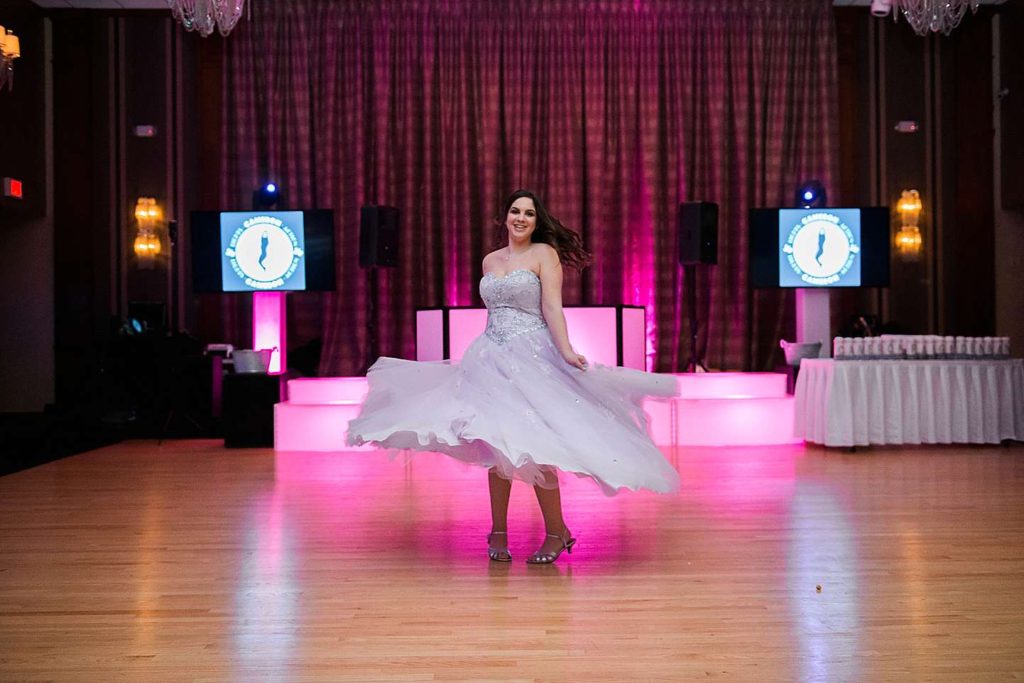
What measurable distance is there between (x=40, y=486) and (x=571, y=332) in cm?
394

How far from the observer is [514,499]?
5051mm

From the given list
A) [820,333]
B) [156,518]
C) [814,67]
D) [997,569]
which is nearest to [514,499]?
[156,518]

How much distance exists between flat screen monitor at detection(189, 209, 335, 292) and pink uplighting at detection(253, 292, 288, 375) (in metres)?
0.26

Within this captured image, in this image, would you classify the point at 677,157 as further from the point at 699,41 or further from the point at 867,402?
the point at 867,402

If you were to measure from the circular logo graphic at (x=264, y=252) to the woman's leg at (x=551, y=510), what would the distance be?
4841 millimetres

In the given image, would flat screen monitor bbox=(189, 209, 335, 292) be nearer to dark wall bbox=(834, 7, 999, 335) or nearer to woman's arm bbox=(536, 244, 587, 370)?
woman's arm bbox=(536, 244, 587, 370)

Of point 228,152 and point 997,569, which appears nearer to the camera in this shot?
point 997,569

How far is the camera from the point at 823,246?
7.91m

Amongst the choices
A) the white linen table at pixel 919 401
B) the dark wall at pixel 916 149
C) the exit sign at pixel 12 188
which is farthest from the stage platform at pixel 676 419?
the exit sign at pixel 12 188

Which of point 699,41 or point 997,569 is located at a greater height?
point 699,41

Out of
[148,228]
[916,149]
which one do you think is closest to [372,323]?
[148,228]

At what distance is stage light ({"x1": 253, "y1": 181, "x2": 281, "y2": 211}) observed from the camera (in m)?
8.41

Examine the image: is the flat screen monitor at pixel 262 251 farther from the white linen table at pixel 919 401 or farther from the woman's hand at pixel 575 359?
the woman's hand at pixel 575 359

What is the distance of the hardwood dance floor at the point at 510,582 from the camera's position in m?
2.47
